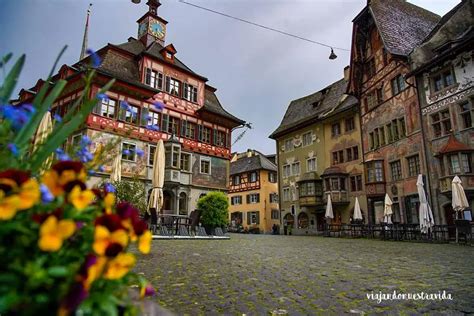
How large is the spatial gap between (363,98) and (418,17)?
8882 mm

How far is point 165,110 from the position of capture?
984 inches

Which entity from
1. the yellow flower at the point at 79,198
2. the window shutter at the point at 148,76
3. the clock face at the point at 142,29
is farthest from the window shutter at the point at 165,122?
the yellow flower at the point at 79,198

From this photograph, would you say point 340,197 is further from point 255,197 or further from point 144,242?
point 144,242

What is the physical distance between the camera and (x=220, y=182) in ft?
92.3

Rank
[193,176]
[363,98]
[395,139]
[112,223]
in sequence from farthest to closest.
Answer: [363,98] < [193,176] < [395,139] < [112,223]

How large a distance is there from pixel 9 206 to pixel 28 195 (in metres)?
0.05

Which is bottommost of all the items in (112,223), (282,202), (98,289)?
(98,289)

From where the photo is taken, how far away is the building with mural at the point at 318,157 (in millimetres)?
29641

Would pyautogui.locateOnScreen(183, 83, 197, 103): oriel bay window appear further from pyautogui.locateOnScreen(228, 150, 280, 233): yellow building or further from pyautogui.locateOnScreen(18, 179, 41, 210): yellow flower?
pyautogui.locateOnScreen(18, 179, 41, 210): yellow flower

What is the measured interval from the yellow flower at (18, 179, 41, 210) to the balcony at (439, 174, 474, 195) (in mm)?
21347

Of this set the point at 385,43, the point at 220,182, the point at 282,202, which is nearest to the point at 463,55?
the point at 385,43

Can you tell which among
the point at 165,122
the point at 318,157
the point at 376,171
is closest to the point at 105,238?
the point at 165,122

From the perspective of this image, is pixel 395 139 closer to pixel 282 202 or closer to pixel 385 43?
pixel 385 43

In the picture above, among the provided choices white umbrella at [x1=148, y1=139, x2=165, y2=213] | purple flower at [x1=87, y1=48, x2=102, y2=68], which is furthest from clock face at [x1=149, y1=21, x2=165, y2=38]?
purple flower at [x1=87, y1=48, x2=102, y2=68]
